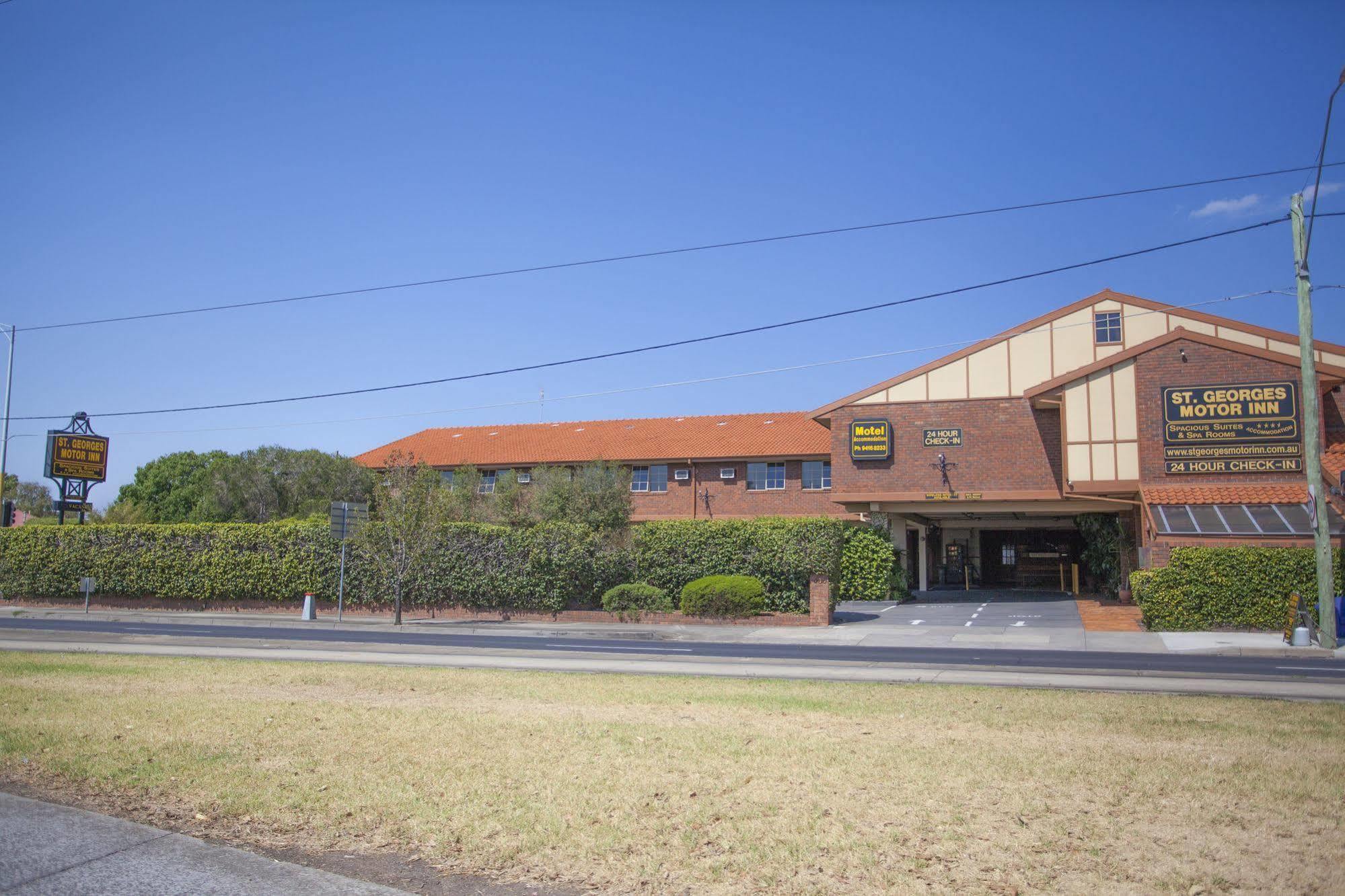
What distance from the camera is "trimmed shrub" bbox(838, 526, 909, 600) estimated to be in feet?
117

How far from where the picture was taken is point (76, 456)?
139 ft

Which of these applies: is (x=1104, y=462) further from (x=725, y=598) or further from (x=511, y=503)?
(x=511, y=503)

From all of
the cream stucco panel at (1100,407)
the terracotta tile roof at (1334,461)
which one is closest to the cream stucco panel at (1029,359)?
the cream stucco panel at (1100,407)

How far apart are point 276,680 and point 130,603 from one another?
28.4 metres

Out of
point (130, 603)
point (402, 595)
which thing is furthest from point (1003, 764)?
point (130, 603)

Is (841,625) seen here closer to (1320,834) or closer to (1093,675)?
(1093,675)

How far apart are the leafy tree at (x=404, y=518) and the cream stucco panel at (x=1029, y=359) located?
20.0 metres

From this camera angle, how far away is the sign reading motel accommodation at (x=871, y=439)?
36.2 meters

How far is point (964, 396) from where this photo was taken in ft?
116

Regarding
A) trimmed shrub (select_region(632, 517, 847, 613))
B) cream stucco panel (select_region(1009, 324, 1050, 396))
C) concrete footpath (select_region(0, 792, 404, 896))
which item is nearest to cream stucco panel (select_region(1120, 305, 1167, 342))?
cream stucco panel (select_region(1009, 324, 1050, 396))

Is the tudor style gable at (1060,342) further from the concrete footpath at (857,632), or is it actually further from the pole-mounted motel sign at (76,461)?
the pole-mounted motel sign at (76,461)

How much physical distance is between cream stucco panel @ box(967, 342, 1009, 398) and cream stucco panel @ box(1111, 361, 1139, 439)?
18.4 feet

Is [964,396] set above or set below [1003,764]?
above

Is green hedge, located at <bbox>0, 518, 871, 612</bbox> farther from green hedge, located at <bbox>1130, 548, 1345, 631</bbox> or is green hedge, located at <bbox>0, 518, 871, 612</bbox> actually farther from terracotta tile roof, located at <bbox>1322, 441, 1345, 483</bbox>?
terracotta tile roof, located at <bbox>1322, 441, 1345, 483</bbox>
